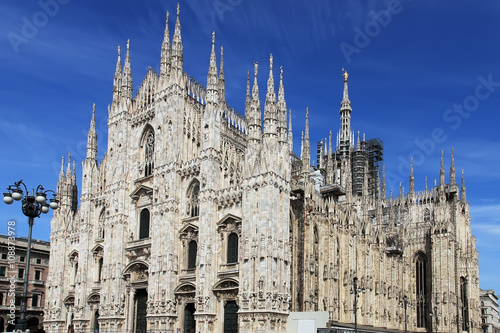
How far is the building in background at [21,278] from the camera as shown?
67.1m

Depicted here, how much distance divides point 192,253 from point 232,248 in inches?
187

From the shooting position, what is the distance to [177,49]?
50906mm

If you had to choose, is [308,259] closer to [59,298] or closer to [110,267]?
[110,267]

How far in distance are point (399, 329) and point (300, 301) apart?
24.3m

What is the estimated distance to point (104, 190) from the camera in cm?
5516

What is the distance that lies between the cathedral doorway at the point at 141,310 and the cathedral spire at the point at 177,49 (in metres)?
20.8

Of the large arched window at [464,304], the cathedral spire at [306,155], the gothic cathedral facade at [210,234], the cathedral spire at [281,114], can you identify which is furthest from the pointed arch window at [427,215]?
the cathedral spire at [281,114]

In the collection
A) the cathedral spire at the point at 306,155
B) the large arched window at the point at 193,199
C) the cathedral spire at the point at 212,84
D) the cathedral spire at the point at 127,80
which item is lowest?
the large arched window at the point at 193,199

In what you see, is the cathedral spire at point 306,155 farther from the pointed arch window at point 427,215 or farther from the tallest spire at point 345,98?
the tallest spire at point 345,98

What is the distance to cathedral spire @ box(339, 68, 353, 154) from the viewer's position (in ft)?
299

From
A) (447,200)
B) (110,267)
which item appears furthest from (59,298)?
(447,200)

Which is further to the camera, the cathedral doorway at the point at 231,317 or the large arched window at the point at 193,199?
the large arched window at the point at 193,199

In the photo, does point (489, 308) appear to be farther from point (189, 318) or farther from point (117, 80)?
point (117, 80)

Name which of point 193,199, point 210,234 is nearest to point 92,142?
point 193,199
